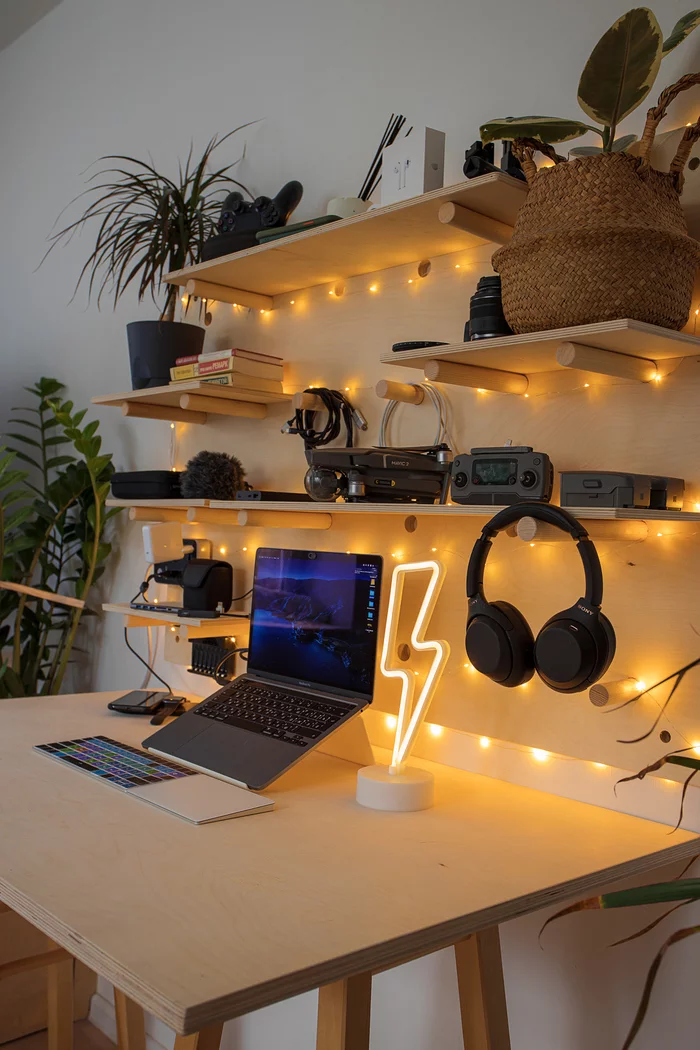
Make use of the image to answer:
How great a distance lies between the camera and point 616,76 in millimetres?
1330

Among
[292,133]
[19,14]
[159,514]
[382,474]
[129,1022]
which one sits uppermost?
[19,14]

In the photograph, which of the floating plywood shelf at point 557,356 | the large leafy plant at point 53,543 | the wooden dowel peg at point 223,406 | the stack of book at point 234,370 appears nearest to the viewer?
the floating plywood shelf at point 557,356

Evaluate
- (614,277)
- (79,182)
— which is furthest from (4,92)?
(614,277)

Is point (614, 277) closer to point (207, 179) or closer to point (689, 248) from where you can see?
point (689, 248)

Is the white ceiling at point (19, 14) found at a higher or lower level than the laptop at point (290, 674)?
higher

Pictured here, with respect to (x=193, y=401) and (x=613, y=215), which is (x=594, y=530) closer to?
(x=613, y=215)

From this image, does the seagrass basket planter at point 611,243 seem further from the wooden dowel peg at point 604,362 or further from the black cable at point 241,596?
the black cable at point 241,596

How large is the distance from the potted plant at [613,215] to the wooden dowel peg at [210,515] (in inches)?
39.9

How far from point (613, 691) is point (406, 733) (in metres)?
0.35

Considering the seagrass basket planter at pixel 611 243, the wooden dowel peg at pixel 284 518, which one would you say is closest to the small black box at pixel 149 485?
the wooden dowel peg at pixel 284 518

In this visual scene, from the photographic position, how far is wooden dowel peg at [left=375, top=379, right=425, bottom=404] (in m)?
1.76

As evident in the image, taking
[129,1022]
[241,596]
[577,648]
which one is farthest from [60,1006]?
[577,648]

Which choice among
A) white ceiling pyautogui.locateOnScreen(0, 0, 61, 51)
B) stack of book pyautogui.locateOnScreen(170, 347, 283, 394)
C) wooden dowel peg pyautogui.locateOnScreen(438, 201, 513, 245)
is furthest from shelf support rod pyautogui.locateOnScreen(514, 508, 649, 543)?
white ceiling pyautogui.locateOnScreen(0, 0, 61, 51)

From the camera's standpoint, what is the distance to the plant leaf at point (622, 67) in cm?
129
